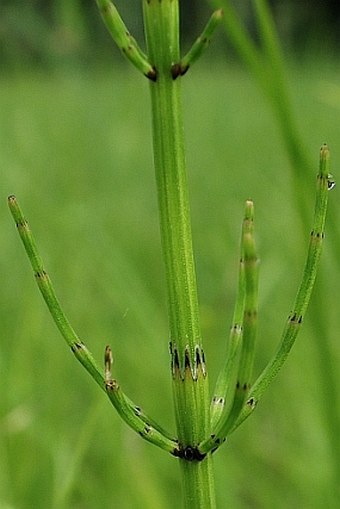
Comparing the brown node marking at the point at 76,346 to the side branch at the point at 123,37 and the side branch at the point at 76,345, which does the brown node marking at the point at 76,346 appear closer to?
the side branch at the point at 76,345

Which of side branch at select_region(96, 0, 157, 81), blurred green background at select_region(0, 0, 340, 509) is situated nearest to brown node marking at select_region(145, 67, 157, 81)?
side branch at select_region(96, 0, 157, 81)

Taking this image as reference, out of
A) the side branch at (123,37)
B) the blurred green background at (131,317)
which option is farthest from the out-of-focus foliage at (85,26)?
the side branch at (123,37)

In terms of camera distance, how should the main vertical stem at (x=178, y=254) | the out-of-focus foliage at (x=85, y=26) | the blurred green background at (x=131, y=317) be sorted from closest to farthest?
the main vertical stem at (x=178, y=254) < the blurred green background at (x=131, y=317) < the out-of-focus foliage at (x=85, y=26)

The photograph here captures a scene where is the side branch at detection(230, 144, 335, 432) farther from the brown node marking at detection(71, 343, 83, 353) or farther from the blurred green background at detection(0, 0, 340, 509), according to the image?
the blurred green background at detection(0, 0, 340, 509)

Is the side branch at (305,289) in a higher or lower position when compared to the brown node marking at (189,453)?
higher

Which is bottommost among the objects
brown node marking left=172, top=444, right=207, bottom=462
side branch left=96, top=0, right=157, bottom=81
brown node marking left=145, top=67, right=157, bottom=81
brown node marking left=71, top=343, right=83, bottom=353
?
brown node marking left=172, top=444, right=207, bottom=462

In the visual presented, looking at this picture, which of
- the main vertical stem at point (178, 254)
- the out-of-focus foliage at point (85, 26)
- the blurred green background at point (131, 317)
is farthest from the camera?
the out-of-focus foliage at point (85, 26)
